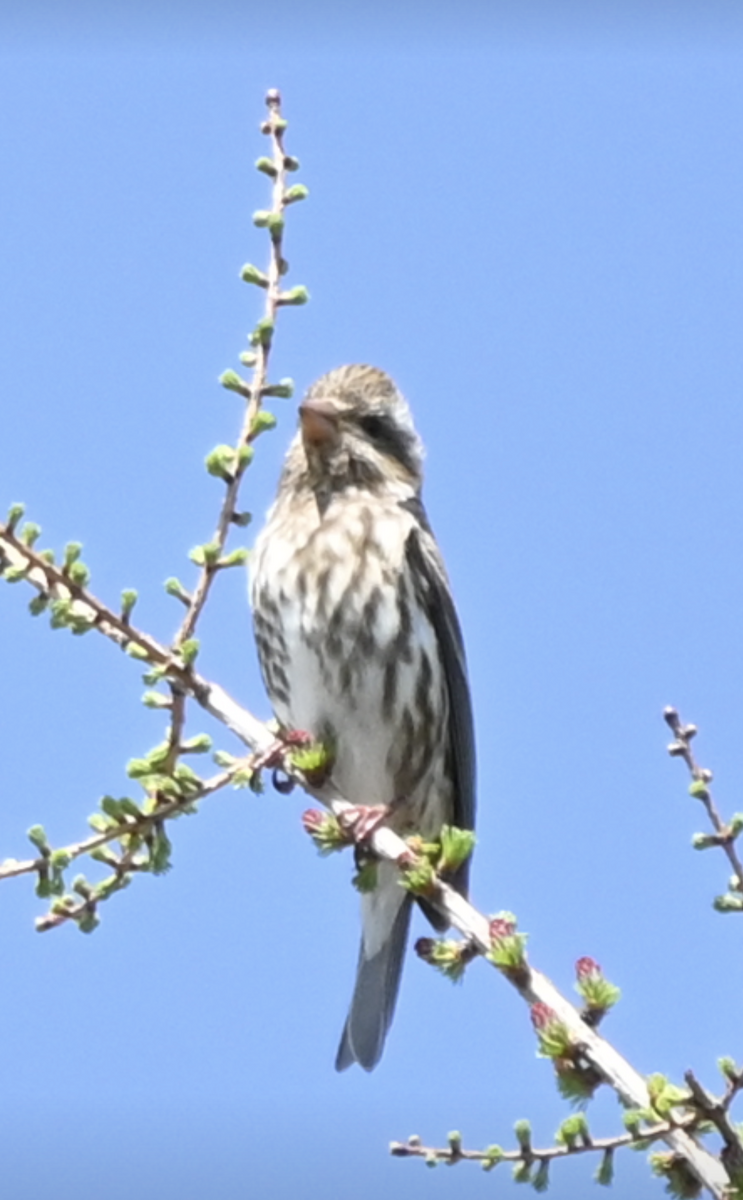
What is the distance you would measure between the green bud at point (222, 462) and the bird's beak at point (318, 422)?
234cm

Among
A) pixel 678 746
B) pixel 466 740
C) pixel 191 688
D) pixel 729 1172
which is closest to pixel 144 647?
pixel 191 688

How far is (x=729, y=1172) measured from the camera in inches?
119

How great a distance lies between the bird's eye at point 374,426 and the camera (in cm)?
692

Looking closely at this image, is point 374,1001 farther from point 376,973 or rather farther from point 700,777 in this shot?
point 700,777

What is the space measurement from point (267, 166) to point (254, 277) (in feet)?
0.88

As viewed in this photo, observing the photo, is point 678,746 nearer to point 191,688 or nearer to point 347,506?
point 191,688

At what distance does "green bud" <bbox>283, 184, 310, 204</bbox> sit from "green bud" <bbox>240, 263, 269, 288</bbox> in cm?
17

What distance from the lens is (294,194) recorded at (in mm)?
4406

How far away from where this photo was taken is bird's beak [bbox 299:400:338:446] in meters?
6.62

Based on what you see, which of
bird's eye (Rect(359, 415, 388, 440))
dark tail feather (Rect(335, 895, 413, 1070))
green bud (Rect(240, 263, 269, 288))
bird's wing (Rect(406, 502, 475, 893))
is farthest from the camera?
bird's eye (Rect(359, 415, 388, 440))

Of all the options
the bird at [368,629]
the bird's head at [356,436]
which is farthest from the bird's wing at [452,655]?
the bird's head at [356,436]

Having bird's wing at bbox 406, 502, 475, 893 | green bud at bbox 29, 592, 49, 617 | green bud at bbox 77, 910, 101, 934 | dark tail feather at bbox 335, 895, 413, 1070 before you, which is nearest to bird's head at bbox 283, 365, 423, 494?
bird's wing at bbox 406, 502, 475, 893

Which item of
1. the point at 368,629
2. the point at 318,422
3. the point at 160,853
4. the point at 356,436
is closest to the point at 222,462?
the point at 160,853

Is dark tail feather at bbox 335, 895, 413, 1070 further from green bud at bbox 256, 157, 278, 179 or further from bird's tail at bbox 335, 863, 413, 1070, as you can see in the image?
green bud at bbox 256, 157, 278, 179
